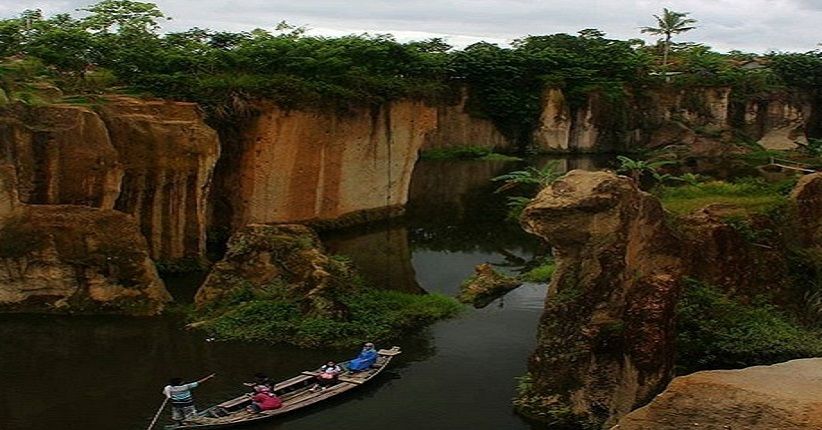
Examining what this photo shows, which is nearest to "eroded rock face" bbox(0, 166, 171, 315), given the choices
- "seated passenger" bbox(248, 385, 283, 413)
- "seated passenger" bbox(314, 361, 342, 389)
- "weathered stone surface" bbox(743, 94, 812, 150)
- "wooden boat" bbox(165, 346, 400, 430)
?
"wooden boat" bbox(165, 346, 400, 430)

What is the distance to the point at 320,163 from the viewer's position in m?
32.6

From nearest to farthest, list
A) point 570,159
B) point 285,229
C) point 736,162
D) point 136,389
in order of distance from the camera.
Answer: point 136,389 < point 285,229 < point 736,162 < point 570,159

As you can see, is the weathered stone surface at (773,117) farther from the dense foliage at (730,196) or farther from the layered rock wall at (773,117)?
the dense foliage at (730,196)

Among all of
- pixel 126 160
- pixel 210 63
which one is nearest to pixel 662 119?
pixel 210 63

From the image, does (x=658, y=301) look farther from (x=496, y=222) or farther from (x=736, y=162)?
(x=736, y=162)

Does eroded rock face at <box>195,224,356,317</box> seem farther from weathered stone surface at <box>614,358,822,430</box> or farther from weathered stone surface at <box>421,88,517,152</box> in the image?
weathered stone surface at <box>421,88,517,152</box>

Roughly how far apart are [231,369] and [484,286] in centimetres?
924

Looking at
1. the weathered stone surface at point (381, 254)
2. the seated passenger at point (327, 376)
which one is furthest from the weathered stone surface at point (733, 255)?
the weathered stone surface at point (381, 254)

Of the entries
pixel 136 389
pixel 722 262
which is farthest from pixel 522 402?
pixel 136 389

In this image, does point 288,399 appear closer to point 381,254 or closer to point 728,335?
point 728,335

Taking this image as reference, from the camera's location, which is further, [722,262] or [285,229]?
[285,229]

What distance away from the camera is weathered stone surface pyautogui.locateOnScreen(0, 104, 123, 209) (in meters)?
22.7

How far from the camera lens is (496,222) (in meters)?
37.8

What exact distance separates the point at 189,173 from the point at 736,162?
3219 cm
